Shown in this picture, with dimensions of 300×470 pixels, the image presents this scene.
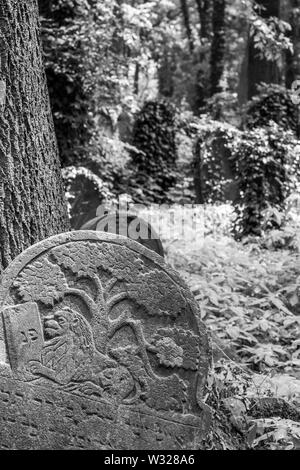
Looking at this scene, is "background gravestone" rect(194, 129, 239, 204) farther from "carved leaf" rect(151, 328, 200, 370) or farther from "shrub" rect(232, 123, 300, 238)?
"carved leaf" rect(151, 328, 200, 370)

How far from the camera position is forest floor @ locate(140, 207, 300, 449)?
4.15 meters

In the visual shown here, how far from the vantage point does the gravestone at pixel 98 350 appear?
3.63 metres

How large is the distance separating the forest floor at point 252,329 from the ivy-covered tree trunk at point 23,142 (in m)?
1.68

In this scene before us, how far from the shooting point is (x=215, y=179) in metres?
15.6

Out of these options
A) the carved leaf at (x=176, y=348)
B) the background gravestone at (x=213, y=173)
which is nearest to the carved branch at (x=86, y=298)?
the carved leaf at (x=176, y=348)

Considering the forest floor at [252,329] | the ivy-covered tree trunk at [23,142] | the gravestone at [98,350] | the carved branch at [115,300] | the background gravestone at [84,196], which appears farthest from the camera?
the background gravestone at [84,196]

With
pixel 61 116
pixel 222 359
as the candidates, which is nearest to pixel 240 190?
pixel 61 116

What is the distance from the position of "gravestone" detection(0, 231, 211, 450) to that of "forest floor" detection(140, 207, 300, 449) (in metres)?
0.31

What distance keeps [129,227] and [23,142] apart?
2170mm

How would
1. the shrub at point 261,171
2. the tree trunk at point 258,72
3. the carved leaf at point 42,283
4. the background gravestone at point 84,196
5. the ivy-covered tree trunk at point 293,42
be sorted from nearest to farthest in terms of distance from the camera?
1. the carved leaf at point 42,283
2. the background gravestone at point 84,196
3. the shrub at point 261,171
4. the tree trunk at point 258,72
5. the ivy-covered tree trunk at point 293,42

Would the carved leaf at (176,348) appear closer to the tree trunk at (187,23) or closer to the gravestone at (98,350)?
the gravestone at (98,350)

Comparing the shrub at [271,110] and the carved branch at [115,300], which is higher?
the shrub at [271,110]
